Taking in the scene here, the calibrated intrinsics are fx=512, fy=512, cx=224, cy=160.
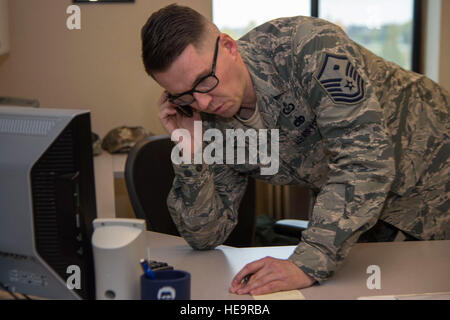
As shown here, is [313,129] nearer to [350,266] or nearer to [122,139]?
[350,266]

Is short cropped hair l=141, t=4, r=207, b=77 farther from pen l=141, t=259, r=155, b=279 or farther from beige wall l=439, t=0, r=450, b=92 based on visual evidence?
beige wall l=439, t=0, r=450, b=92

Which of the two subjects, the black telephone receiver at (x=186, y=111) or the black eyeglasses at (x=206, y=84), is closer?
the black eyeglasses at (x=206, y=84)

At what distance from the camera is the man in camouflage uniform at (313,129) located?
1.06m

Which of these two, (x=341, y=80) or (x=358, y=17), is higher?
(x=358, y=17)

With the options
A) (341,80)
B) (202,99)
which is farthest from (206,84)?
(341,80)

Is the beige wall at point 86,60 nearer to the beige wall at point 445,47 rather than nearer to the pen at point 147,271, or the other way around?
the beige wall at point 445,47

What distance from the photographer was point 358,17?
3.43 meters

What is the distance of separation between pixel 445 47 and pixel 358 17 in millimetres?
587

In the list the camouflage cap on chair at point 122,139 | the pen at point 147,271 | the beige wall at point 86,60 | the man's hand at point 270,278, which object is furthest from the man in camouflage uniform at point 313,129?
the beige wall at point 86,60

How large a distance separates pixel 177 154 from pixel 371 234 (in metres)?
0.68

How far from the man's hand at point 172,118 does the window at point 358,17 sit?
6.75 ft

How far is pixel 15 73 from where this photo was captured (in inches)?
114

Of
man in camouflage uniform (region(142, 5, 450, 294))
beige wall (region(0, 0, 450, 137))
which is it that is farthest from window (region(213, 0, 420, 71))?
man in camouflage uniform (region(142, 5, 450, 294))
